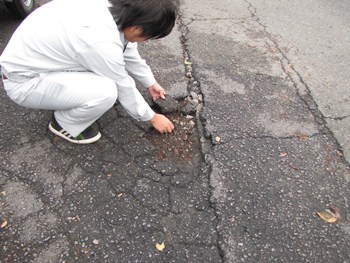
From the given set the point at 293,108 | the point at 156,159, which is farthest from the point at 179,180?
the point at 293,108

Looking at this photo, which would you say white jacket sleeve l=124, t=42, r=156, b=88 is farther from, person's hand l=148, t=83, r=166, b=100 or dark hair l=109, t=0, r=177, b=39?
dark hair l=109, t=0, r=177, b=39

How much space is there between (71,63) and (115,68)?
0.88ft

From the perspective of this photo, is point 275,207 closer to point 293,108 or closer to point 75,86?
point 293,108

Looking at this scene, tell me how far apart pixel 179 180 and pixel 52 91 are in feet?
3.15

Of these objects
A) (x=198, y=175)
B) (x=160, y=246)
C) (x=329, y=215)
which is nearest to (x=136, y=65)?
(x=198, y=175)

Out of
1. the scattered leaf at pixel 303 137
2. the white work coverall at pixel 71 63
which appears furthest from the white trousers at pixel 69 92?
the scattered leaf at pixel 303 137

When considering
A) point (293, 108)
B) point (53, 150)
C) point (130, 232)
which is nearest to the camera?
point (130, 232)

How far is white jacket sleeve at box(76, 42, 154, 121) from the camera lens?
171 cm

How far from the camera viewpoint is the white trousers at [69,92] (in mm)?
1899

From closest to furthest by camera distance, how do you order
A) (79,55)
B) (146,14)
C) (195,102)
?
1. (146,14)
2. (79,55)
3. (195,102)

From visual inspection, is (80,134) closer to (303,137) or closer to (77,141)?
(77,141)

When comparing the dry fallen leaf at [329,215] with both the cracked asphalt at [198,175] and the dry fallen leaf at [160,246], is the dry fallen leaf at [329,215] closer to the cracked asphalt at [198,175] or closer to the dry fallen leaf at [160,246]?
the cracked asphalt at [198,175]

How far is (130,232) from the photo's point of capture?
1.78 metres

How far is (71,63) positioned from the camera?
73.0 inches
